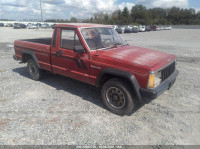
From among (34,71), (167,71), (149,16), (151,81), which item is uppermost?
(149,16)

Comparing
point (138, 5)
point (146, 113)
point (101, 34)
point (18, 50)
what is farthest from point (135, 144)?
point (138, 5)

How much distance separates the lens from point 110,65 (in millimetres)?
3545

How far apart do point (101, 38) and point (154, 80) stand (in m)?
1.89

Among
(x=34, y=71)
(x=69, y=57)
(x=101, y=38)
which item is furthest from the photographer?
(x=34, y=71)

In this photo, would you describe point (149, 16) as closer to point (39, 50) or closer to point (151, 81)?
point (39, 50)

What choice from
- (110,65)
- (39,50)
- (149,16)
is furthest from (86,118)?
(149,16)

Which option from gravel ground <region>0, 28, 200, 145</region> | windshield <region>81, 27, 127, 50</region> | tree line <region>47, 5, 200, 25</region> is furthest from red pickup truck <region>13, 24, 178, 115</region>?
tree line <region>47, 5, 200, 25</region>

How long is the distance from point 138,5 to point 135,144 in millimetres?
99571

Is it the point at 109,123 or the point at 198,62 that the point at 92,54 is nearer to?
the point at 109,123

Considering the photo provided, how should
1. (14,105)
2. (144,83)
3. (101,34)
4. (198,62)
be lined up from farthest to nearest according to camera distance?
(198,62) < (101,34) < (14,105) < (144,83)

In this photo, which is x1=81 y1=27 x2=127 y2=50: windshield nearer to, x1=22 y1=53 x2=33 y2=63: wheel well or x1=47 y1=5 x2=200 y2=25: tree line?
x1=22 y1=53 x2=33 y2=63: wheel well

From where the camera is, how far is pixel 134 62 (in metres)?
3.33

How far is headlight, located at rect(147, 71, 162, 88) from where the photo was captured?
3136 millimetres

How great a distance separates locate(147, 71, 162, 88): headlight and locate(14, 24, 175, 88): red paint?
77 mm
